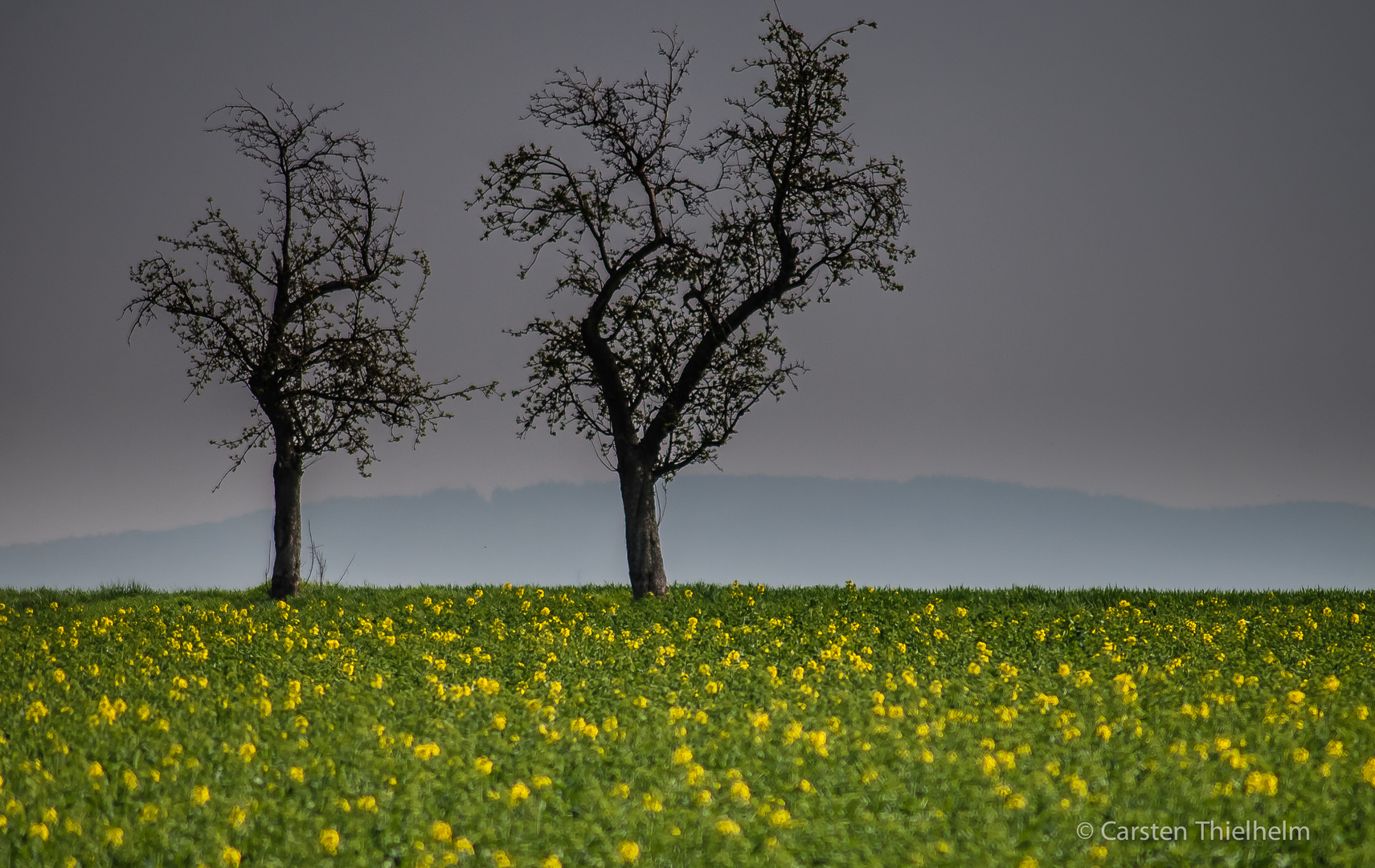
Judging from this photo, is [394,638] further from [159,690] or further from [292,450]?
[292,450]

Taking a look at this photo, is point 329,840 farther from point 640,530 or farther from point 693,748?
point 640,530

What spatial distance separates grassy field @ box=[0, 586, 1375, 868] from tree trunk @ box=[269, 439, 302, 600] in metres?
7.06

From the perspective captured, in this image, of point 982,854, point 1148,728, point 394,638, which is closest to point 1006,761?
point 982,854

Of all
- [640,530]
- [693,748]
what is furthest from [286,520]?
[693,748]

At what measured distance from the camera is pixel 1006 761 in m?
6.37

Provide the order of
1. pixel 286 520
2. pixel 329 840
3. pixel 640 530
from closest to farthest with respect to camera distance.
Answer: pixel 329 840 < pixel 640 530 < pixel 286 520

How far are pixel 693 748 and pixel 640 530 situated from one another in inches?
414

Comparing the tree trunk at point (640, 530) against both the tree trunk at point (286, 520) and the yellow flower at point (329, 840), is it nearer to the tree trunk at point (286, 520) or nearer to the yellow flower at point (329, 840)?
the tree trunk at point (286, 520)

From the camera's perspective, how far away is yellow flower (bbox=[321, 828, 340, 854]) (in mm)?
5352

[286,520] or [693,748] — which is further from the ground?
[286,520]

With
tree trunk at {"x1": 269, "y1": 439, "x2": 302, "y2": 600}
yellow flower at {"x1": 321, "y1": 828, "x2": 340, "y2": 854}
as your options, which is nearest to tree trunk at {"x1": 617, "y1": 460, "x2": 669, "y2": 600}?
tree trunk at {"x1": 269, "y1": 439, "x2": 302, "y2": 600}

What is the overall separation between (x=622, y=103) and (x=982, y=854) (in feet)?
51.6

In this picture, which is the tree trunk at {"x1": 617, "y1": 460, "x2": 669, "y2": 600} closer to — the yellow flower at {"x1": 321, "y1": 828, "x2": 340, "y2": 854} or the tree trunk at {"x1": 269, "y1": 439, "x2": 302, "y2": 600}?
the tree trunk at {"x1": 269, "y1": 439, "x2": 302, "y2": 600}

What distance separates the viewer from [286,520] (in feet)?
65.7
